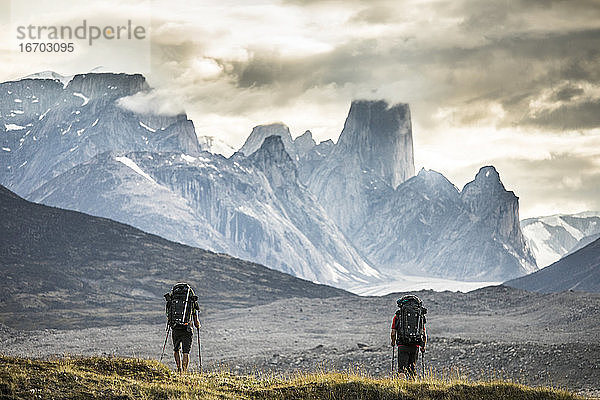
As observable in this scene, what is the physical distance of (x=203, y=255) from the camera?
629ft

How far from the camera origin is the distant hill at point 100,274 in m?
133

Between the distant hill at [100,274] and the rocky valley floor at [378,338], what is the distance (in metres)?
15.9

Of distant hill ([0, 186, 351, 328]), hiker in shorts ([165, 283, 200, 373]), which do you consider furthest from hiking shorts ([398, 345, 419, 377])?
distant hill ([0, 186, 351, 328])

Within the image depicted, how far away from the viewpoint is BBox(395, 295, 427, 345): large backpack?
2314cm

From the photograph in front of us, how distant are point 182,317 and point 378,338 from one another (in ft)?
181

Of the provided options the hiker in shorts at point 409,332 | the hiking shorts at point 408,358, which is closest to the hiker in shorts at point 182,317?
the hiker in shorts at point 409,332

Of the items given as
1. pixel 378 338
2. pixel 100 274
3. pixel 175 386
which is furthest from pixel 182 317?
pixel 100 274

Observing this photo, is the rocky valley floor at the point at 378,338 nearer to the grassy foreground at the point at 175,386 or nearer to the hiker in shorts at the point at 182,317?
the grassy foreground at the point at 175,386

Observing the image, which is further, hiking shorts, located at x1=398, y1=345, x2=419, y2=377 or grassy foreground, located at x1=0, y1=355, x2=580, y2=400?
hiking shorts, located at x1=398, y1=345, x2=419, y2=377

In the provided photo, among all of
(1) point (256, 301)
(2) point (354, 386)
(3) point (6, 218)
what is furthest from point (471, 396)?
(3) point (6, 218)

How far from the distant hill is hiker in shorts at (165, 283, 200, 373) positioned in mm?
97859

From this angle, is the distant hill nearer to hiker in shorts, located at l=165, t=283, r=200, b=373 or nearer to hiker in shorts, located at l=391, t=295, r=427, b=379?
hiker in shorts, located at l=165, t=283, r=200, b=373

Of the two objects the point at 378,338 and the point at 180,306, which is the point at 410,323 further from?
the point at 378,338

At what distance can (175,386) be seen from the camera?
18875mm
